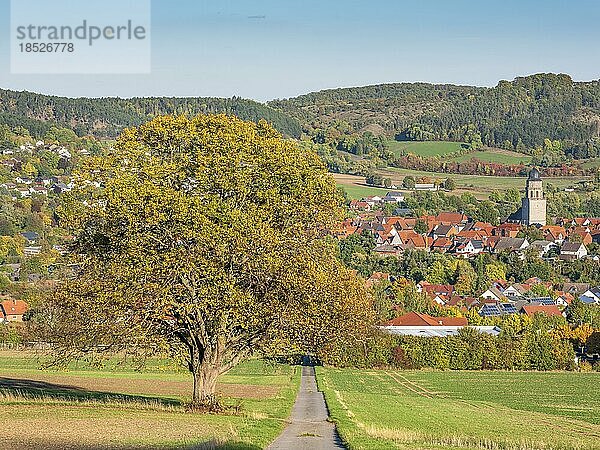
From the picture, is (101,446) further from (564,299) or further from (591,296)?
(591,296)

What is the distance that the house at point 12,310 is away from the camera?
365 feet

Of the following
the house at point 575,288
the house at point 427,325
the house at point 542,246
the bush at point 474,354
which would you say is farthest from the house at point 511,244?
the bush at point 474,354

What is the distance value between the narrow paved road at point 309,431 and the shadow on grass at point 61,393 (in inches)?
213

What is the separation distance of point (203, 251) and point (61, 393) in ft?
49.5

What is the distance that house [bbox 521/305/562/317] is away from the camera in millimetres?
117863

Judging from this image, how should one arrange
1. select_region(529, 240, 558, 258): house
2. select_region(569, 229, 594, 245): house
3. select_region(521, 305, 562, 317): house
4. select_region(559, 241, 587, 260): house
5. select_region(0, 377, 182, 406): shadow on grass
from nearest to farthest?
1. select_region(0, 377, 182, 406): shadow on grass
2. select_region(521, 305, 562, 317): house
3. select_region(559, 241, 587, 260): house
4. select_region(529, 240, 558, 258): house
5. select_region(569, 229, 594, 245): house

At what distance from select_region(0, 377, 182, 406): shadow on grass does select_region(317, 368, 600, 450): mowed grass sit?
8.03m

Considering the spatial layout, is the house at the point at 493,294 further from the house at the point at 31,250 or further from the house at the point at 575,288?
the house at the point at 31,250

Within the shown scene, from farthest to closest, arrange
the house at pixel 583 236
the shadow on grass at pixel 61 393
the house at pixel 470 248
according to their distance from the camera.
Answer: the house at pixel 583 236 < the house at pixel 470 248 < the shadow on grass at pixel 61 393

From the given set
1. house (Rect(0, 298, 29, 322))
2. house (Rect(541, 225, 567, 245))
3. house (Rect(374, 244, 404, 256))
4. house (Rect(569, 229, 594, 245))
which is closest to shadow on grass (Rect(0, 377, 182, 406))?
house (Rect(0, 298, 29, 322))

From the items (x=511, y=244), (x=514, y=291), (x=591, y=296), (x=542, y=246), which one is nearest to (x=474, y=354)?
(x=514, y=291)

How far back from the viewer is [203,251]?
1276 inches

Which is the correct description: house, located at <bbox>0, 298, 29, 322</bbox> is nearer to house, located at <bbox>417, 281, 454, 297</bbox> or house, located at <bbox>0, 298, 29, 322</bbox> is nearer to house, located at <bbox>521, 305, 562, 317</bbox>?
house, located at <bbox>417, 281, 454, 297</bbox>

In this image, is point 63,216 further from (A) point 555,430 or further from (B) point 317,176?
(A) point 555,430
